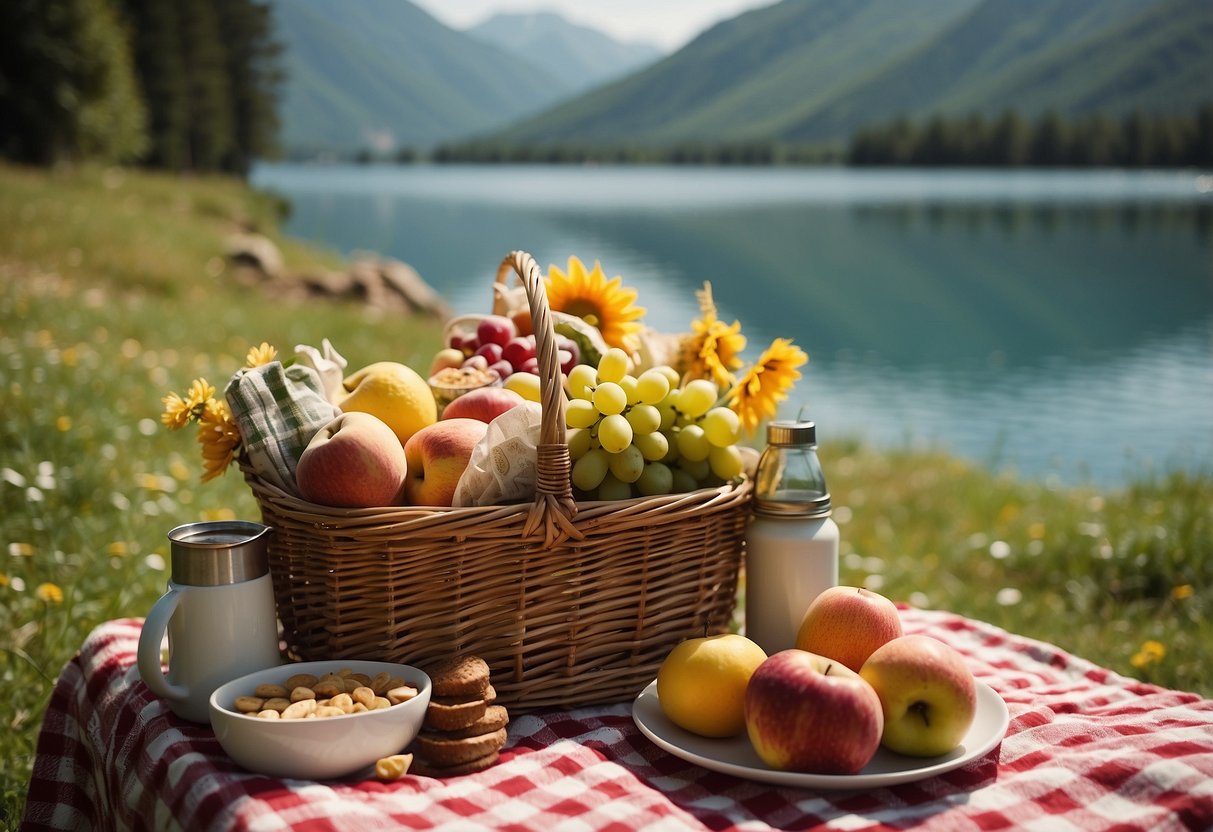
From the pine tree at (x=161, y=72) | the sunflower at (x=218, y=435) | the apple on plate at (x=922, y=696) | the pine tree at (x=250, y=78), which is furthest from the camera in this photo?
the pine tree at (x=250, y=78)

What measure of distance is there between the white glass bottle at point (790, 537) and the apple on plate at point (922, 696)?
351 mm

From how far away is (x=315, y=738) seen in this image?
59.1 inches

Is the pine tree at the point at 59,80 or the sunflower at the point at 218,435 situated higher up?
the pine tree at the point at 59,80

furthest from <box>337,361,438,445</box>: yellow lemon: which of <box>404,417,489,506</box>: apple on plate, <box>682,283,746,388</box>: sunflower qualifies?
<box>682,283,746,388</box>: sunflower

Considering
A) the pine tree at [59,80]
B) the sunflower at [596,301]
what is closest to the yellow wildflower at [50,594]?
the sunflower at [596,301]

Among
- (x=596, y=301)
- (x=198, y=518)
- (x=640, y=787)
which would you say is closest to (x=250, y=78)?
(x=198, y=518)

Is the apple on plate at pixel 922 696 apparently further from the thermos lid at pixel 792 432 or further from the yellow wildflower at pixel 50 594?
the yellow wildflower at pixel 50 594

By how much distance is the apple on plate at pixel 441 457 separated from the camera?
1.86m

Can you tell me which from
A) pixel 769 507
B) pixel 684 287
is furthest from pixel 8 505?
pixel 684 287

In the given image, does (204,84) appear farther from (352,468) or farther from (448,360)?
(352,468)

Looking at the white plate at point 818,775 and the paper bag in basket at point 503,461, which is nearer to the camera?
the white plate at point 818,775

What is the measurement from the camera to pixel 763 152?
129 metres

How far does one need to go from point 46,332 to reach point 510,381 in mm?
5501

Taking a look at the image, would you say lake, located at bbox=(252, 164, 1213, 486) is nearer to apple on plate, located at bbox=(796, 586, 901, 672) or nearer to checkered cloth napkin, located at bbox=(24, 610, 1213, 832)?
apple on plate, located at bbox=(796, 586, 901, 672)
